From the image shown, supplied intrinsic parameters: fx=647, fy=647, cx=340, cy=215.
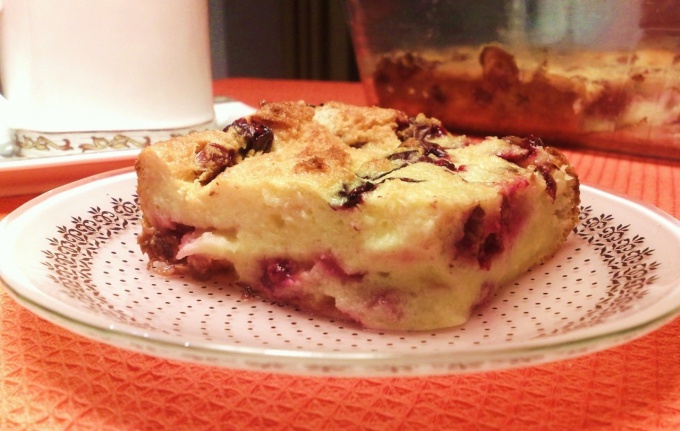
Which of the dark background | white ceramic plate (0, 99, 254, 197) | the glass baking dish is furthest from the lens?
the dark background

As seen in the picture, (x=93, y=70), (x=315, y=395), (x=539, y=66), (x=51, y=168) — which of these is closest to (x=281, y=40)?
(x=539, y=66)

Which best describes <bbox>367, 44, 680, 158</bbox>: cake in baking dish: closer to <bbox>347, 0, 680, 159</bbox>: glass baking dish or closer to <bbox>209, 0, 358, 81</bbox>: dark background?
<bbox>347, 0, 680, 159</bbox>: glass baking dish

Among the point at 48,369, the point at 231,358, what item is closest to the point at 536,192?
the point at 231,358

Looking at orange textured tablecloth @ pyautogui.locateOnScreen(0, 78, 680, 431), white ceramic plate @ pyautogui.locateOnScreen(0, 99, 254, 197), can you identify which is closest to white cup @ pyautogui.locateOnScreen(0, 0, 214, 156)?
white ceramic plate @ pyautogui.locateOnScreen(0, 99, 254, 197)

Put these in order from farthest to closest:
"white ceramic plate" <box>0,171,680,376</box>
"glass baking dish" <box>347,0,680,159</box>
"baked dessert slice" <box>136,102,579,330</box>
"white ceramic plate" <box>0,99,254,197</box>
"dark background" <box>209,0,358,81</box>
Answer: "dark background" <box>209,0,358,81</box> < "glass baking dish" <box>347,0,680,159</box> < "white ceramic plate" <box>0,99,254,197</box> < "baked dessert slice" <box>136,102,579,330</box> < "white ceramic plate" <box>0,171,680,376</box>

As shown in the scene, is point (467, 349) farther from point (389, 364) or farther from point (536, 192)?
point (536, 192)

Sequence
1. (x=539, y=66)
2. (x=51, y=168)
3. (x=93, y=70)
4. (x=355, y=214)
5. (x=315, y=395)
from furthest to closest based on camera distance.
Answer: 1. (x=539, y=66)
2. (x=93, y=70)
3. (x=51, y=168)
4. (x=355, y=214)
5. (x=315, y=395)

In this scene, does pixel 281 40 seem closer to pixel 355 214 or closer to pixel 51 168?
pixel 51 168
